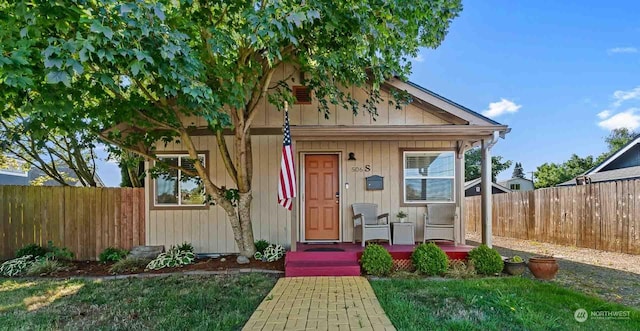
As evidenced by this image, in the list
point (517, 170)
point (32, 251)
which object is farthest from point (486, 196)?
point (517, 170)

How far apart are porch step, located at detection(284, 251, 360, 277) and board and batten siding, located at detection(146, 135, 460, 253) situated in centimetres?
138

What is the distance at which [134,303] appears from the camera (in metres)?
4.75

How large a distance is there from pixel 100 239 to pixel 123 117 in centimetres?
329

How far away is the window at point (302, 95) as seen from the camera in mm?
7957

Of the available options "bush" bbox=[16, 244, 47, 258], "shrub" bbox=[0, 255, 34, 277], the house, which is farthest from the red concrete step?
"bush" bbox=[16, 244, 47, 258]

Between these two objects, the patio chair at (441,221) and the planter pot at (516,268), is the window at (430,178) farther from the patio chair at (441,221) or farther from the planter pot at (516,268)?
the planter pot at (516,268)

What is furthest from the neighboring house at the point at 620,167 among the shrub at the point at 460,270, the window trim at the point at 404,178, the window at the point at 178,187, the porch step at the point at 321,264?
the window at the point at 178,187

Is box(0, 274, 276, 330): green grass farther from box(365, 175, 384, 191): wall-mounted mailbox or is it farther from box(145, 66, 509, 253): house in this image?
box(365, 175, 384, 191): wall-mounted mailbox

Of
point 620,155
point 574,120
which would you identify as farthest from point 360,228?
point 574,120

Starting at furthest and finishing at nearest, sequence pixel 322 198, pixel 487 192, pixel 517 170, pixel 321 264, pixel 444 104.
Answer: pixel 517 170, pixel 322 198, pixel 444 104, pixel 487 192, pixel 321 264

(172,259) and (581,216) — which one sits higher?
(581,216)

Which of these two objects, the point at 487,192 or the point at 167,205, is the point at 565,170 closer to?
the point at 487,192

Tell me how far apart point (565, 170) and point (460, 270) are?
108 feet

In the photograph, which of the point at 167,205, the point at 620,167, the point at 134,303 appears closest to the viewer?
the point at 134,303
